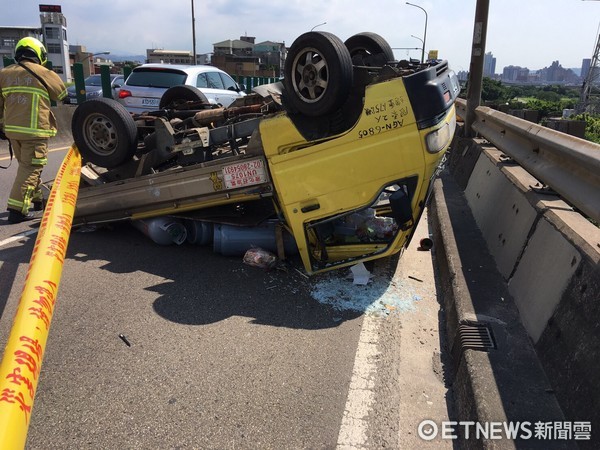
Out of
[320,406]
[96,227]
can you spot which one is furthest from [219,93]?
[320,406]

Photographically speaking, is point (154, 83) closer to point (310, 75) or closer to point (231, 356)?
point (310, 75)

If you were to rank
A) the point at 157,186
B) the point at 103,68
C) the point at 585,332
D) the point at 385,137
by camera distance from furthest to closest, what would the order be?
1. the point at 103,68
2. the point at 157,186
3. the point at 385,137
4. the point at 585,332

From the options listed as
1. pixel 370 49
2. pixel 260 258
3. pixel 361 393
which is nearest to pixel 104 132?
pixel 260 258

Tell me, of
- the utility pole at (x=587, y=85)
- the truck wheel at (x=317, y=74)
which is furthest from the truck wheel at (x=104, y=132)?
the utility pole at (x=587, y=85)

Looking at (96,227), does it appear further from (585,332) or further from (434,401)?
(585,332)

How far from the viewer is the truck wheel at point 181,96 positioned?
6276mm

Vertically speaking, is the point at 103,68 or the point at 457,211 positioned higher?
the point at 103,68

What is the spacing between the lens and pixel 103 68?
13.4 m

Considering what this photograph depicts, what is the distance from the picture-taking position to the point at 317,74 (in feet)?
12.1

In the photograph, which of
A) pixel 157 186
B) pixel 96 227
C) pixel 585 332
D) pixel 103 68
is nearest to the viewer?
pixel 585 332

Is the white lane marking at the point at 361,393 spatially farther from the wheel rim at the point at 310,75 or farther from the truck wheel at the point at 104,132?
the truck wheel at the point at 104,132

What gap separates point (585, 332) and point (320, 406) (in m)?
1.37

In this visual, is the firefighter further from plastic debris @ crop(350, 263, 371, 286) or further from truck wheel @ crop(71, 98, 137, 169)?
plastic debris @ crop(350, 263, 371, 286)

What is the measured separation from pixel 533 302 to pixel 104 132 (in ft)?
13.7
